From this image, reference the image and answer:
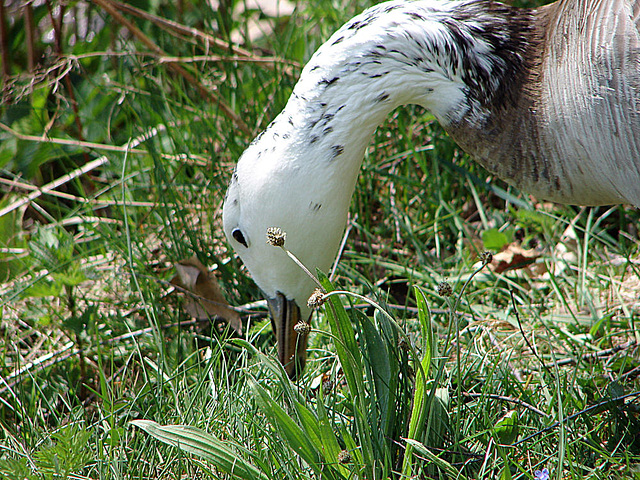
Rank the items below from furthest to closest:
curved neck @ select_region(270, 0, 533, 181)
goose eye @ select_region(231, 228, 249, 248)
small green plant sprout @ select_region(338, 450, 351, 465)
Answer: goose eye @ select_region(231, 228, 249, 248) < curved neck @ select_region(270, 0, 533, 181) < small green plant sprout @ select_region(338, 450, 351, 465)

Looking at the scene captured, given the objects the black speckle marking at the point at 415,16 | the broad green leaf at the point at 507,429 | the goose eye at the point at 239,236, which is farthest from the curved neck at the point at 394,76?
the broad green leaf at the point at 507,429

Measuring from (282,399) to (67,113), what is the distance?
250cm

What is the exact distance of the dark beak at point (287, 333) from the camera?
242 cm

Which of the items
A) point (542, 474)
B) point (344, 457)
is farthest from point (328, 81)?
point (542, 474)

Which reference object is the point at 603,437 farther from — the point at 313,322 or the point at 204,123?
the point at 204,123

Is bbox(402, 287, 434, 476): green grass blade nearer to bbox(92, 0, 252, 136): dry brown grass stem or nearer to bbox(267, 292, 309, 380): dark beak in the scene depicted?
bbox(267, 292, 309, 380): dark beak

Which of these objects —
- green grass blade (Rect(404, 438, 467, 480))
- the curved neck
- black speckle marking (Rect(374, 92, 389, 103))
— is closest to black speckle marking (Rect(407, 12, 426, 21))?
the curved neck

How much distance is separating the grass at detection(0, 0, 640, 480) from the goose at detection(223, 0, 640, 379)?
0.37 meters

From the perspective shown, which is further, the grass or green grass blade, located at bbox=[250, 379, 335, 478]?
the grass

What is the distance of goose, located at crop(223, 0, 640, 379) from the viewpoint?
2.11m

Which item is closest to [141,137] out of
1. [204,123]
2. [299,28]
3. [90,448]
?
[204,123]

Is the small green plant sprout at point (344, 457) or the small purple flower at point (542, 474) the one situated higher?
the small green plant sprout at point (344, 457)

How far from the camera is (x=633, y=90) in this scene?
187 centimetres

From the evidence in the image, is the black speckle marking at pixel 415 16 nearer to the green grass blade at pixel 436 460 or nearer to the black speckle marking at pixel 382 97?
the black speckle marking at pixel 382 97
